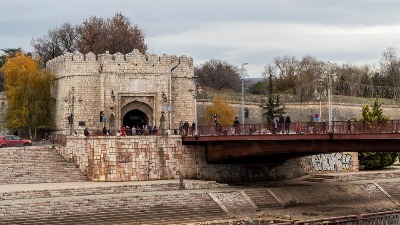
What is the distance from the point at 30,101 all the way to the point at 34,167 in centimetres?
1452

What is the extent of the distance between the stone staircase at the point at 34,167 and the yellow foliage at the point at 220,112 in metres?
21.9

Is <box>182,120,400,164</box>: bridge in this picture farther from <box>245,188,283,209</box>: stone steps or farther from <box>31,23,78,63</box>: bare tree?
<box>31,23,78,63</box>: bare tree

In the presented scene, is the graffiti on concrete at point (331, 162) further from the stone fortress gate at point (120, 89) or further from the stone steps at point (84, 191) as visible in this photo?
the stone steps at point (84, 191)

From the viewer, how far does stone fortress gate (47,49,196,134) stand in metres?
60.2

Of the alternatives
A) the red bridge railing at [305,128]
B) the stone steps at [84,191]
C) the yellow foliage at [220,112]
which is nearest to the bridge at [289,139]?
the red bridge railing at [305,128]

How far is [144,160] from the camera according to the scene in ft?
171

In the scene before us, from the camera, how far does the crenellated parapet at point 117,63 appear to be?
60.5 meters

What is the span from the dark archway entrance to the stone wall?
9.39 meters

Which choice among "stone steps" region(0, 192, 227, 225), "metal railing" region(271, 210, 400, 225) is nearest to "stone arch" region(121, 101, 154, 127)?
"stone steps" region(0, 192, 227, 225)

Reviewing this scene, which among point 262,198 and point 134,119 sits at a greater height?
point 134,119

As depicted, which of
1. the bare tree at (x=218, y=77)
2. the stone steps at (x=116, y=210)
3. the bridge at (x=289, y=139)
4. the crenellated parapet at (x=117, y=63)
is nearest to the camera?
the stone steps at (x=116, y=210)

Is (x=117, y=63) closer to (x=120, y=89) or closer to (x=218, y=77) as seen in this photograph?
(x=120, y=89)

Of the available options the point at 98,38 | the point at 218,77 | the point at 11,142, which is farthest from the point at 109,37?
the point at 218,77

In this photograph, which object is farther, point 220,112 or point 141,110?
point 220,112
